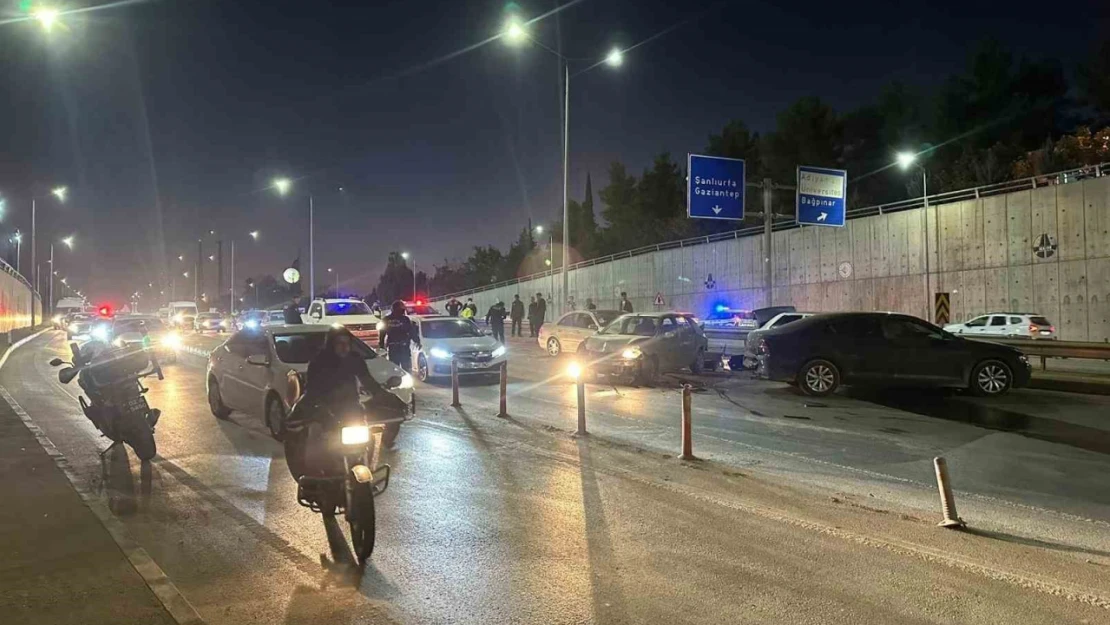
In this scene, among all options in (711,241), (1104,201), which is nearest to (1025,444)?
(1104,201)

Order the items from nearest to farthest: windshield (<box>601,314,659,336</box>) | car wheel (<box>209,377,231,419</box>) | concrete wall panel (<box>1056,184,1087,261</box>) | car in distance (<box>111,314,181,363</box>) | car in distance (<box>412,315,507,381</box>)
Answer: car wheel (<box>209,377,231,419</box>), car in distance (<box>412,315,507,381</box>), windshield (<box>601,314,659,336</box>), car in distance (<box>111,314,181,363</box>), concrete wall panel (<box>1056,184,1087,261</box>)

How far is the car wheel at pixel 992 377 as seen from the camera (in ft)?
46.4

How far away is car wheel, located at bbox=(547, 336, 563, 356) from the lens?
2461 cm

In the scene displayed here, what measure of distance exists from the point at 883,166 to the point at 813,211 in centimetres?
2953

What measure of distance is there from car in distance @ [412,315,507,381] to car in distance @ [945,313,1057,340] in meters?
18.2

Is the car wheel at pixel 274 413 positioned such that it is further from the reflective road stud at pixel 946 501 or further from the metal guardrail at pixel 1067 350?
the metal guardrail at pixel 1067 350

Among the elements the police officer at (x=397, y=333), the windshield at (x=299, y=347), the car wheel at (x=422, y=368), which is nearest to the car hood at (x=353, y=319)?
the car wheel at (x=422, y=368)

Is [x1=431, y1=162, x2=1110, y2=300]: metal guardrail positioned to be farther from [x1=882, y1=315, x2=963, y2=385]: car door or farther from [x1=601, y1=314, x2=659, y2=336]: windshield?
[x1=882, y1=315, x2=963, y2=385]: car door

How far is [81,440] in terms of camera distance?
10.3 meters

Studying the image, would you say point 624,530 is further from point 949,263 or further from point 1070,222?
point 949,263

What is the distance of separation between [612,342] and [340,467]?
39.6 feet

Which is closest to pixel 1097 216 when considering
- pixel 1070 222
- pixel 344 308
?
pixel 1070 222

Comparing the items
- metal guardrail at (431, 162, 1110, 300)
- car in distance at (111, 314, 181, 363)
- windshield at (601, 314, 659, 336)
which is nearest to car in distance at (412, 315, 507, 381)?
windshield at (601, 314, 659, 336)

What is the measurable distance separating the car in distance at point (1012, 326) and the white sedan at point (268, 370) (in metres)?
23.1
